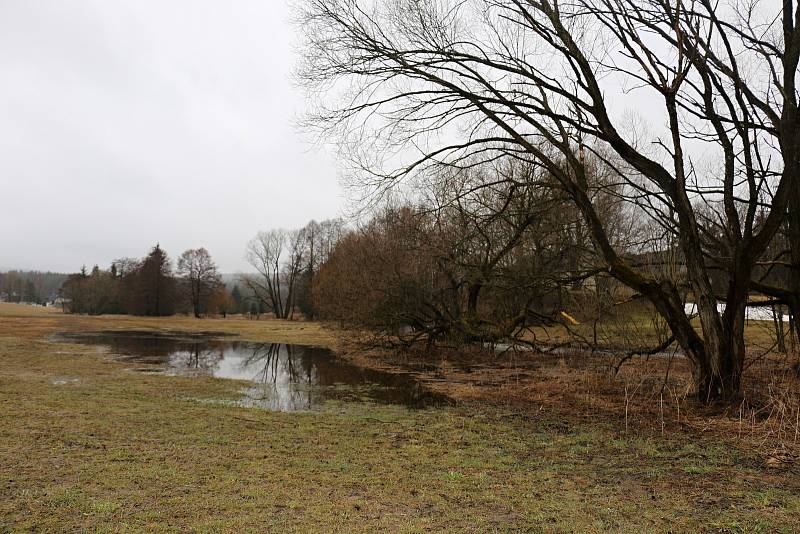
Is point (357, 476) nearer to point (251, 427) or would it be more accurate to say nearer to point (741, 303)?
point (251, 427)

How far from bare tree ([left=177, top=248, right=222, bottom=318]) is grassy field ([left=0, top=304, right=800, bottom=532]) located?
6130 cm

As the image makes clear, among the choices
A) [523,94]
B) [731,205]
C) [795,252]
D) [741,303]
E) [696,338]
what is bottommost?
[696,338]

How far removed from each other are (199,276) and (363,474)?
223ft

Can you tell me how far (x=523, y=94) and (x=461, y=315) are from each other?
528 inches

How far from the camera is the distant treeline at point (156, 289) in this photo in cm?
6109

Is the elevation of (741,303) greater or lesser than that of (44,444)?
greater

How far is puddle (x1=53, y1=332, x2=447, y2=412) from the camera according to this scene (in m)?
12.1

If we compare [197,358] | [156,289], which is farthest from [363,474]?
[156,289]

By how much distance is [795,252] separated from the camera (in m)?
9.73

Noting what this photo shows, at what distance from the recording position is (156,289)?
61.1 meters

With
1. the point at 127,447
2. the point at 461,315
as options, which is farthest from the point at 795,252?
the point at 461,315

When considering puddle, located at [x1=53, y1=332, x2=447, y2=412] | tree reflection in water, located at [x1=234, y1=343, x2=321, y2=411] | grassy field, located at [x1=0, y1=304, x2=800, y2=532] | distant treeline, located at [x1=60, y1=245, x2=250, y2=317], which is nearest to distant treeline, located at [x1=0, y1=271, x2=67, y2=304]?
distant treeline, located at [x1=60, y1=245, x2=250, y2=317]

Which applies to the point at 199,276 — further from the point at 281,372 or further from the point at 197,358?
the point at 281,372

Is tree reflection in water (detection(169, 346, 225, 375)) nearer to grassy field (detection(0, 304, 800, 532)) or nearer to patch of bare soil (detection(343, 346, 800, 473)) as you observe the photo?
patch of bare soil (detection(343, 346, 800, 473))
